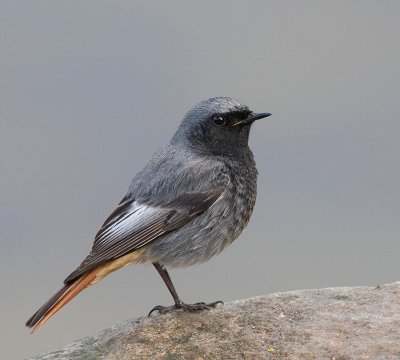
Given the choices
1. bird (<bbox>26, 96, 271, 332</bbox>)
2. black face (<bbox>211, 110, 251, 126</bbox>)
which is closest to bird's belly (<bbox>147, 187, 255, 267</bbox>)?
bird (<bbox>26, 96, 271, 332</bbox>)

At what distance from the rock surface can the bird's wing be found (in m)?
0.65

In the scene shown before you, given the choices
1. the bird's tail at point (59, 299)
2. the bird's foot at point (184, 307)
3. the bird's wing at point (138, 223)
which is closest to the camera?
the bird's tail at point (59, 299)

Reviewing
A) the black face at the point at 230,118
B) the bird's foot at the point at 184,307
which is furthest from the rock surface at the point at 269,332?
the black face at the point at 230,118

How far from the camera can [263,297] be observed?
6.91 metres

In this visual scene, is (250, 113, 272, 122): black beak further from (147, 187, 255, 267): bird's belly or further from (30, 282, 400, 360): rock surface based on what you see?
(30, 282, 400, 360): rock surface

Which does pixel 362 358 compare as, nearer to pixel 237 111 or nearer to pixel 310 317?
pixel 310 317

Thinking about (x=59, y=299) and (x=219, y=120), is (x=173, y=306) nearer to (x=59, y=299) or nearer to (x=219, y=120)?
(x=59, y=299)

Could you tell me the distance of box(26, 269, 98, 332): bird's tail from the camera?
6.08m

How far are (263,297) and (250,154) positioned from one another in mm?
1207

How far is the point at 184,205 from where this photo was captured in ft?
21.1

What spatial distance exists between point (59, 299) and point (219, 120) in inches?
76.1

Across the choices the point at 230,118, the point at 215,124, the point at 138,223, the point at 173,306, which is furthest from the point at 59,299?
the point at 230,118

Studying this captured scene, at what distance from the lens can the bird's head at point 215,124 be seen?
6.75 meters

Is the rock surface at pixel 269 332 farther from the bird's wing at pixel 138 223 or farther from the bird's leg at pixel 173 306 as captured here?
the bird's wing at pixel 138 223
